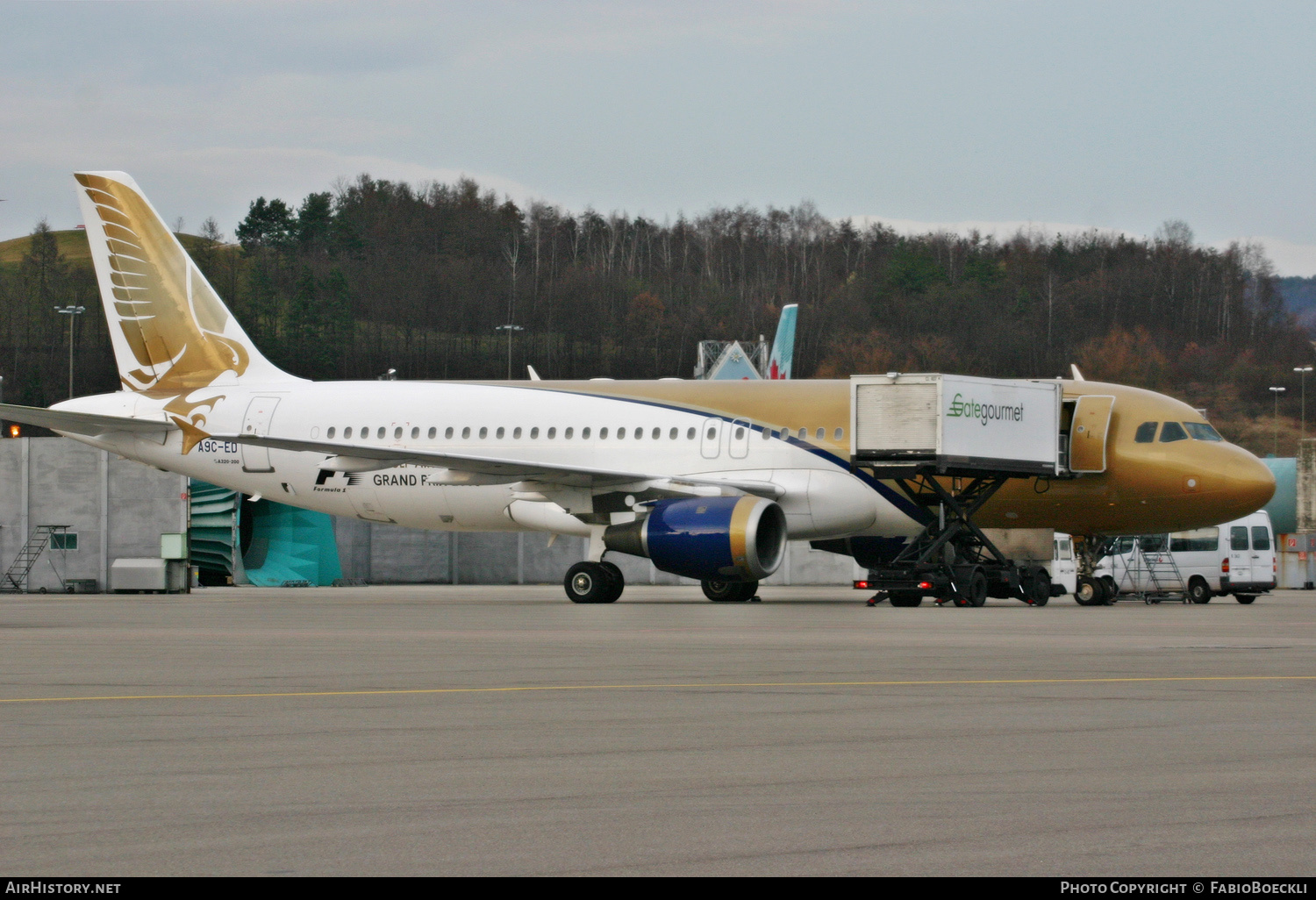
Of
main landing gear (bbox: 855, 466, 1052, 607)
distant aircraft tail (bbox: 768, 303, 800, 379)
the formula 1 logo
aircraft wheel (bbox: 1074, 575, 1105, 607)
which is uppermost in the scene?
distant aircraft tail (bbox: 768, 303, 800, 379)

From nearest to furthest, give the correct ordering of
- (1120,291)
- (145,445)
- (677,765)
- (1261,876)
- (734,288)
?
1. (1261,876)
2. (677,765)
3. (145,445)
4. (1120,291)
5. (734,288)

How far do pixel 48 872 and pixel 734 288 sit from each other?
119391 millimetres

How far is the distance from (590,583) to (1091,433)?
8664 millimetres

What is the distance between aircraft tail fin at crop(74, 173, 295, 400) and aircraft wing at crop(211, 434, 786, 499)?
663 centimetres

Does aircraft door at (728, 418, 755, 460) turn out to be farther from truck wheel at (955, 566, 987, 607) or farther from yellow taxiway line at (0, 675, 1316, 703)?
yellow taxiway line at (0, 675, 1316, 703)

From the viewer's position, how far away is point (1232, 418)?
309 ft

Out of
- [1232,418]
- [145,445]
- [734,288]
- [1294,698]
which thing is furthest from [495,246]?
[1294,698]

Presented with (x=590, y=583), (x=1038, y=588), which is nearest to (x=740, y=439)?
(x=590, y=583)

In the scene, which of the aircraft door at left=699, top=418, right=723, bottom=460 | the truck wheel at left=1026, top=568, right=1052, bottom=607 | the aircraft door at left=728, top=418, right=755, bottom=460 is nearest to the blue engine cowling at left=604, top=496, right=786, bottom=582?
the aircraft door at left=728, top=418, right=755, bottom=460

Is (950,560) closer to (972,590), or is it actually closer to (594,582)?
(972,590)

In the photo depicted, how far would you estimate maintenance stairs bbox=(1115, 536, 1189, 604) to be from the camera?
36.3 metres

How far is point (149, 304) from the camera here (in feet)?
109

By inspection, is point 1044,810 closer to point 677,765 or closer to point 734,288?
point 677,765

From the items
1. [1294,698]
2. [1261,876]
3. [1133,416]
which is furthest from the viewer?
[1133,416]
